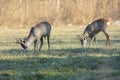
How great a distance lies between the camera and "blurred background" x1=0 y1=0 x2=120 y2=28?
43.4m

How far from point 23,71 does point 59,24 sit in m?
30.8

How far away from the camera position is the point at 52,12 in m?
44.4

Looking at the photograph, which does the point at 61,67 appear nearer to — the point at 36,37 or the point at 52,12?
the point at 36,37

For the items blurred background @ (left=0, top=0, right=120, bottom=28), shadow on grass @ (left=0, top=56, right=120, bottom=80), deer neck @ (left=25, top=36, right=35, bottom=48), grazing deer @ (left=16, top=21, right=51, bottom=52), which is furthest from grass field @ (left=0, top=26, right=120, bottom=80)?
blurred background @ (left=0, top=0, right=120, bottom=28)

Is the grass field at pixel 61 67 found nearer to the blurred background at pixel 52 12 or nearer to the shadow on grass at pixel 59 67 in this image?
the shadow on grass at pixel 59 67

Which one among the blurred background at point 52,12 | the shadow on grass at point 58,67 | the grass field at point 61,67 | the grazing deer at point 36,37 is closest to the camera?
the grass field at point 61,67

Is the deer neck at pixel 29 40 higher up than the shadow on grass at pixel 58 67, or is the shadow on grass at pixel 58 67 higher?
the deer neck at pixel 29 40

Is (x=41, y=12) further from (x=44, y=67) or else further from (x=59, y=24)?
(x=44, y=67)

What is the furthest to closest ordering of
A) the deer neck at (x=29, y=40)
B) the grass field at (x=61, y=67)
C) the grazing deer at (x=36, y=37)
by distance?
the deer neck at (x=29, y=40), the grazing deer at (x=36, y=37), the grass field at (x=61, y=67)

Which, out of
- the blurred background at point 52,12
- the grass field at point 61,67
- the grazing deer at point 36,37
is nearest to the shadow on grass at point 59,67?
the grass field at point 61,67

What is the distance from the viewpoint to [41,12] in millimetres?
44156

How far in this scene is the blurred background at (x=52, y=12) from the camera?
43438 mm

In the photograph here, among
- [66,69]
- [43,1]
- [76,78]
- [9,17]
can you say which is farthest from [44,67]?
[43,1]

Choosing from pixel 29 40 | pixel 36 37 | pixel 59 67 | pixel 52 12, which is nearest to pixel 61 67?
pixel 59 67
